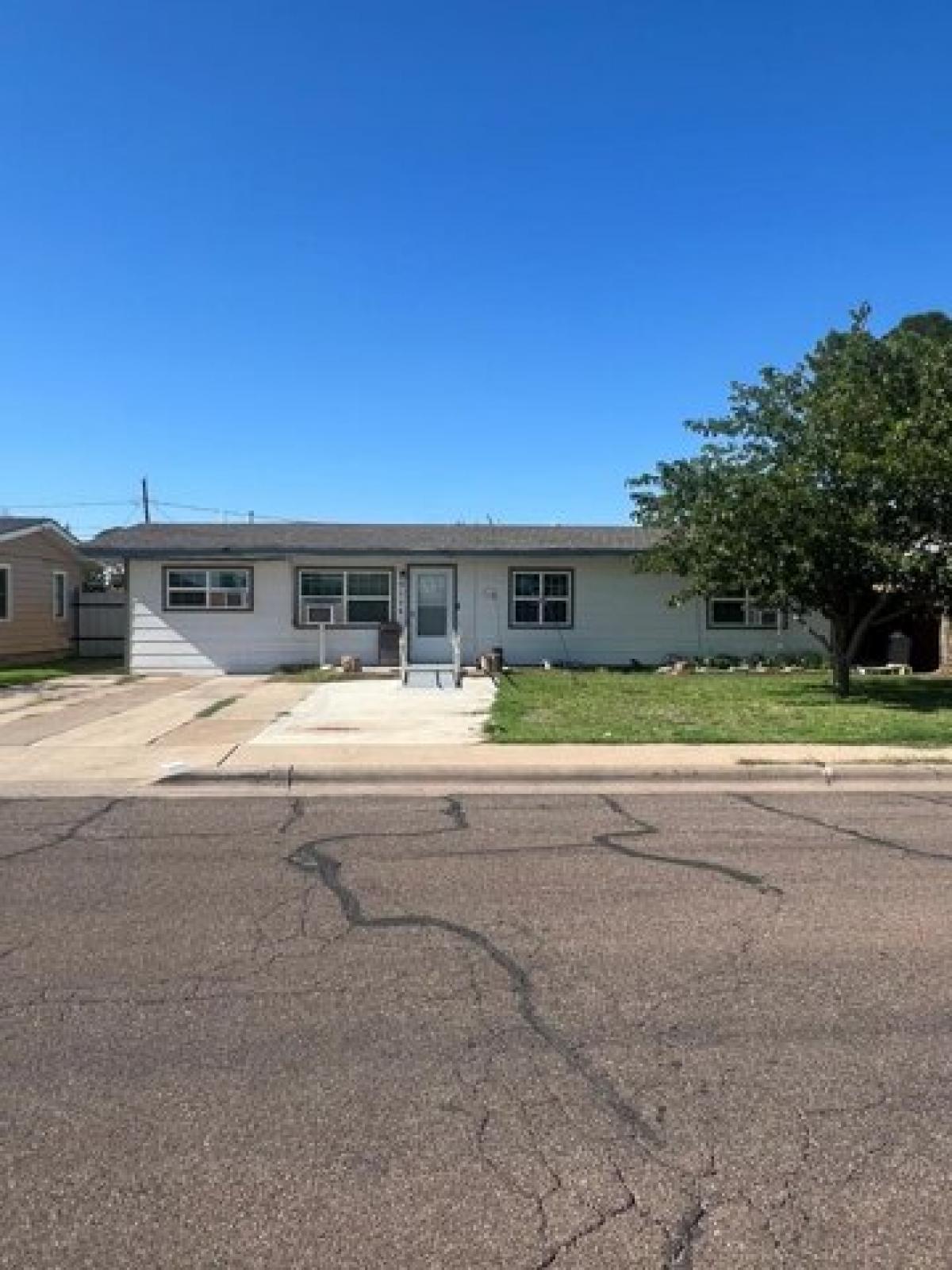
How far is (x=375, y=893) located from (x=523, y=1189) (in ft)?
11.5

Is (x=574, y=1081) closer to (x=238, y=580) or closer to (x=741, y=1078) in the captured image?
(x=741, y=1078)

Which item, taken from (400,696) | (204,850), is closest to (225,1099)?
(204,850)

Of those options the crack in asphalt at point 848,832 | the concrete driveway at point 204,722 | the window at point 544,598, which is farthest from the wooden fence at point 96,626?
the crack in asphalt at point 848,832

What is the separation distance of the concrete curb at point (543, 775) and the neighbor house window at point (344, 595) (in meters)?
15.1

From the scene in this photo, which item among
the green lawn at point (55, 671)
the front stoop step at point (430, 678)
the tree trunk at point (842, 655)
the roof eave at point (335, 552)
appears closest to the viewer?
the tree trunk at point (842, 655)

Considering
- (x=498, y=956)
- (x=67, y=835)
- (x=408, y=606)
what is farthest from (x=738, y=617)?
(x=498, y=956)

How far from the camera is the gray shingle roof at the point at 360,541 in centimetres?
2600

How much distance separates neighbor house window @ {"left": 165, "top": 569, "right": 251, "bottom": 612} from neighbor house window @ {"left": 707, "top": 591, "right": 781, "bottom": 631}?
35.6ft

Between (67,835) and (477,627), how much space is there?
60.5 ft

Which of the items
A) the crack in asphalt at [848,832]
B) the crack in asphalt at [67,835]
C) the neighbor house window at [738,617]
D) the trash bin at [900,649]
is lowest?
the crack in asphalt at [848,832]

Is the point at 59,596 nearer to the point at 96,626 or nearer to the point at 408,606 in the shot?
the point at 96,626

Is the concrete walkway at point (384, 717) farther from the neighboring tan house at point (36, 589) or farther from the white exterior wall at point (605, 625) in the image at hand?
the neighboring tan house at point (36, 589)

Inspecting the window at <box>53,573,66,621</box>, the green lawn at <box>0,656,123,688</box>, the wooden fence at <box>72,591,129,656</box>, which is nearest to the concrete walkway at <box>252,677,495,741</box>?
the green lawn at <box>0,656,123,688</box>

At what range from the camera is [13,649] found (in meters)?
29.7
